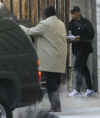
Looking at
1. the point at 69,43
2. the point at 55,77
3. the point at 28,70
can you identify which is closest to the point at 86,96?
the point at 69,43

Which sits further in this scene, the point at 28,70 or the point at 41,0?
the point at 41,0

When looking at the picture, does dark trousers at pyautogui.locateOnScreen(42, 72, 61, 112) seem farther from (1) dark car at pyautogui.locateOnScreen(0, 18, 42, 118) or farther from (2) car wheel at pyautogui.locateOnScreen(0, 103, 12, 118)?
(2) car wheel at pyautogui.locateOnScreen(0, 103, 12, 118)

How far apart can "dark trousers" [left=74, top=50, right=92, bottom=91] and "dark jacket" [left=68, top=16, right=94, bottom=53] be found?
0.37 feet

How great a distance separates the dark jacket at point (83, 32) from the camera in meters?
9.46


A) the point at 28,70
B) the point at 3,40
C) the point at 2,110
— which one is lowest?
the point at 2,110

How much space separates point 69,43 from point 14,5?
1503 mm

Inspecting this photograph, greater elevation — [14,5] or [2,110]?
[14,5]

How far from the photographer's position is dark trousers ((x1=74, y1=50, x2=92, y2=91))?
31.6 ft

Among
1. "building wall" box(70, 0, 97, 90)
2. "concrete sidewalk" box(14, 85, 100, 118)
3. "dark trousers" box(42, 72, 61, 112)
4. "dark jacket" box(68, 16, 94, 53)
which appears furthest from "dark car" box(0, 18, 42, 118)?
"building wall" box(70, 0, 97, 90)

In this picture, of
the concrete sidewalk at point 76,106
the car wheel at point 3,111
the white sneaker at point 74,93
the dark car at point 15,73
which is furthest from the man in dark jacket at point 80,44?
the car wheel at point 3,111

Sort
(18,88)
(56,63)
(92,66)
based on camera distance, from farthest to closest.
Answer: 1. (92,66)
2. (56,63)
3. (18,88)

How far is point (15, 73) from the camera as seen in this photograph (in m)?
5.95

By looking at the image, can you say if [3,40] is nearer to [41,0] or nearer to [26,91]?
[26,91]

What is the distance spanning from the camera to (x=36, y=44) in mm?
7844
